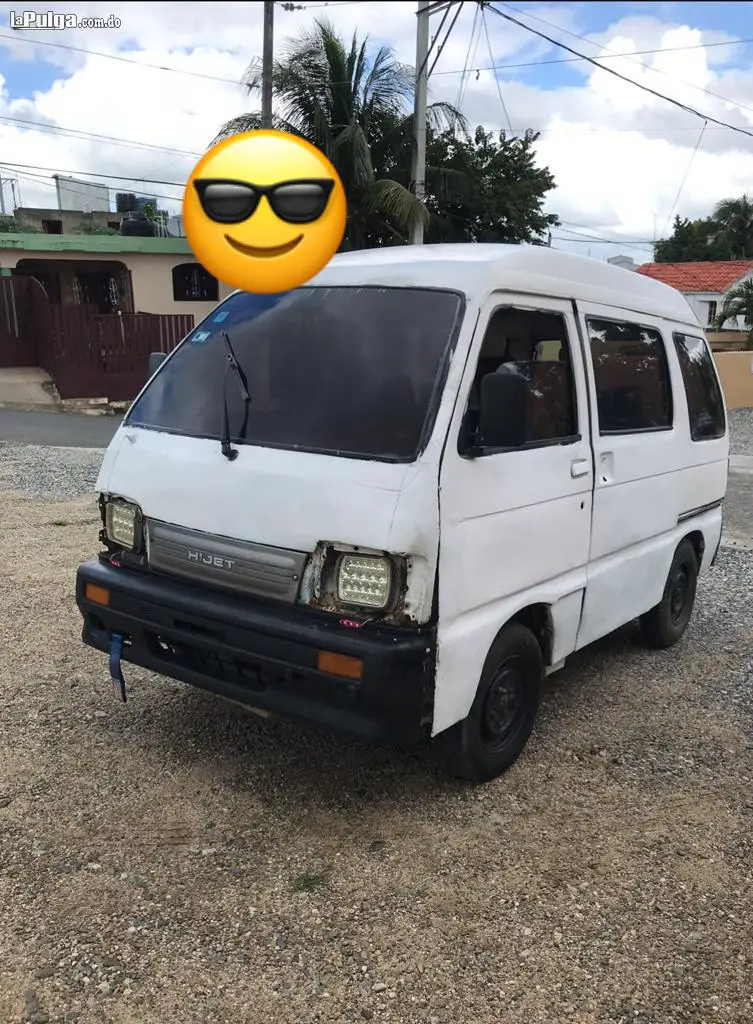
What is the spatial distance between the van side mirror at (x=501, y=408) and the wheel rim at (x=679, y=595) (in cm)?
263

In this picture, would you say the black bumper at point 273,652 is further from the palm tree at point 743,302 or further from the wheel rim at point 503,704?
the palm tree at point 743,302

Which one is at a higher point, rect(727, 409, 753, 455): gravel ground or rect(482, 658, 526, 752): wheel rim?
rect(482, 658, 526, 752): wheel rim

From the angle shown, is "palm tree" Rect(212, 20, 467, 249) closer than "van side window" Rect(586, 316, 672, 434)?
No

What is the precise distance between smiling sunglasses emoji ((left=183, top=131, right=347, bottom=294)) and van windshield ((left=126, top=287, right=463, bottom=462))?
26.8 inches

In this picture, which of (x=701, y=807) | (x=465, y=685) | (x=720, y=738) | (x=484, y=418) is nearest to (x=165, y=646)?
(x=465, y=685)

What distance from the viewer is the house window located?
22047mm

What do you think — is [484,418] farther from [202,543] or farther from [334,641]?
[202,543]

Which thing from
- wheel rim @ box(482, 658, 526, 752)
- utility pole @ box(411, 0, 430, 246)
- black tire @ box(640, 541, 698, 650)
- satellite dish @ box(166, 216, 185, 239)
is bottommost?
black tire @ box(640, 541, 698, 650)

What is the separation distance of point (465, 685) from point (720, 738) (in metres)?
1.75

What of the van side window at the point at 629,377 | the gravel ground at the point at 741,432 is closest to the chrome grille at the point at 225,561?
the van side window at the point at 629,377

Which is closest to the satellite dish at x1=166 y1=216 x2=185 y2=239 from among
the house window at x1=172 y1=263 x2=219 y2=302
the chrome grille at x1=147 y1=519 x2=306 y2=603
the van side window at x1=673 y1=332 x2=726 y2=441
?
the house window at x1=172 y1=263 x2=219 y2=302

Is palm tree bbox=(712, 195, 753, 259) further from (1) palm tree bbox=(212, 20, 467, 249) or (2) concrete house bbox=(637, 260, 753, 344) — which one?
(1) palm tree bbox=(212, 20, 467, 249)

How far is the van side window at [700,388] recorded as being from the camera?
509 centimetres

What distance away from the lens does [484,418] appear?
3025mm
